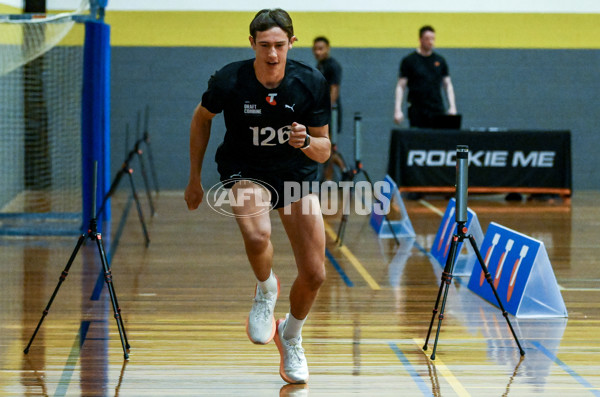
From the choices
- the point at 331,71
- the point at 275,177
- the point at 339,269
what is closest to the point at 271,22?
the point at 275,177

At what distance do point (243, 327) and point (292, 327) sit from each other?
4.41 ft

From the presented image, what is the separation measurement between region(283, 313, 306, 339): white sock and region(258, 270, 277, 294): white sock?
0.19 metres

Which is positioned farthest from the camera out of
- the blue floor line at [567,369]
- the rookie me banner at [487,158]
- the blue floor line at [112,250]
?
the rookie me banner at [487,158]

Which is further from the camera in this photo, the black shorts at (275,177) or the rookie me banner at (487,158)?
the rookie me banner at (487,158)

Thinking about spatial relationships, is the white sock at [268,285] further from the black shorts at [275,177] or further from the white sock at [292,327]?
the black shorts at [275,177]

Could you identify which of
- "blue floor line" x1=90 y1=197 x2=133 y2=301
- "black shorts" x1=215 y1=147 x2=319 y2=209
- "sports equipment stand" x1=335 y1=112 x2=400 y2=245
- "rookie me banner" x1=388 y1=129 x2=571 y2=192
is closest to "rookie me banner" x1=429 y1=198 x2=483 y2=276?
"sports equipment stand" x1=335 y1=112 x2=400 y2=245

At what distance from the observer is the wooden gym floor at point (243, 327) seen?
197 inches

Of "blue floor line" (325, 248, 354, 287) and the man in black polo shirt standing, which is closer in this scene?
"blue floor line" (325, 248, 354, 287)

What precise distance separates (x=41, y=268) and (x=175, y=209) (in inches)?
158

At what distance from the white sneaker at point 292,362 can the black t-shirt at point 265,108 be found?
3.05 feet

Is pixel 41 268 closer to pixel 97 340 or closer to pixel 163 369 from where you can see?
pixel 97 340

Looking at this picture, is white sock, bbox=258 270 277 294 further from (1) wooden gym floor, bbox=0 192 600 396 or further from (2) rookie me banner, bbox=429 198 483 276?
(2) rookie me banner, bbox=429 198 483 276

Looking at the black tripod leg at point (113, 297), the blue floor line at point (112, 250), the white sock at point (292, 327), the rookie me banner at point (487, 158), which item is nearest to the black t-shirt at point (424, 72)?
the rookie me banner at point (487, 158)

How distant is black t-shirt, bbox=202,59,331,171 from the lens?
461cm
